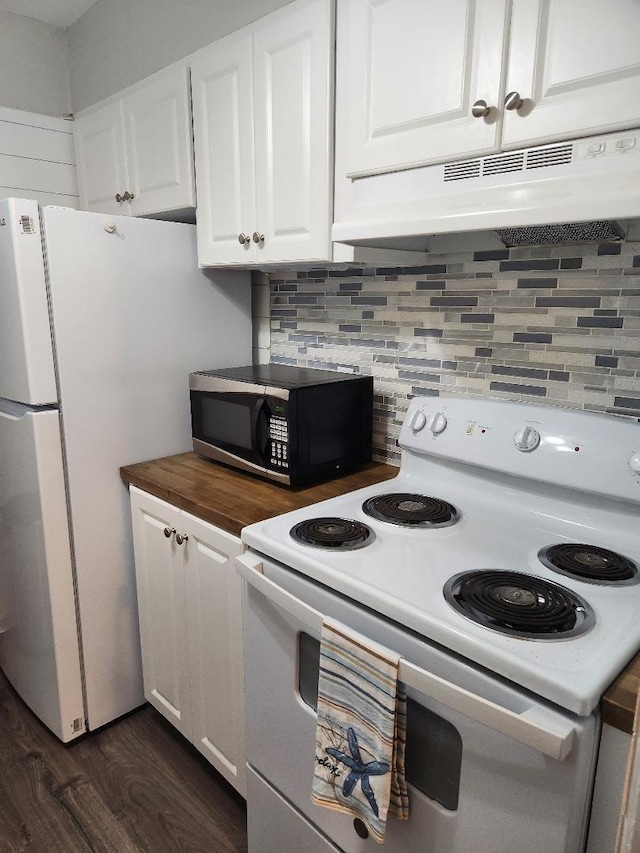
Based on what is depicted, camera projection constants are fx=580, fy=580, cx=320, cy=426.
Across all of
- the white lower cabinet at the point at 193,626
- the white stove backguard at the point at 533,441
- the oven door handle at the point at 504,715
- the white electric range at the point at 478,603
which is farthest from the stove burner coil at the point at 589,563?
the white lower cabinet at the point at 193,626

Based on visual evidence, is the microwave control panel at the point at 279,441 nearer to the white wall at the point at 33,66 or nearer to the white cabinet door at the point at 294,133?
the white cabinet door at the point at 294,133

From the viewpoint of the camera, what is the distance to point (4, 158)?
2271mm

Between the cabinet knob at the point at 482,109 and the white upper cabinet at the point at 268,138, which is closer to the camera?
the cabinet knob at the point at 482,109

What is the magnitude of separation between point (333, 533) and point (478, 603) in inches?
14.1

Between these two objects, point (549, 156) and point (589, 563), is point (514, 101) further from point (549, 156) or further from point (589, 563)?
point (589, 563)

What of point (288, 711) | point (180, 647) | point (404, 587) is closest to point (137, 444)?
point (180, 647)

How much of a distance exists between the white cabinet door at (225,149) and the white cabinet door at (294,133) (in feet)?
0.15

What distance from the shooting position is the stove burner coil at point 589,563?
1.03 metres

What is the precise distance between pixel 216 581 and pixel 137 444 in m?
0.58

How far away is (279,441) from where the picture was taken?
5.16 feet

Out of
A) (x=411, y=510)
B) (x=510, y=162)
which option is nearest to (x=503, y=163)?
(x=510, y=162)

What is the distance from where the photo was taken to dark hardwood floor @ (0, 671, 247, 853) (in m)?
1.55

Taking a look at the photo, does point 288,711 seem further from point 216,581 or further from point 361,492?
point 361,492

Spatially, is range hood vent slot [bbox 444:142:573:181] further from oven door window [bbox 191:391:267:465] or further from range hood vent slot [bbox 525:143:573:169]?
oven door window [bbox 191:391:267:465]
